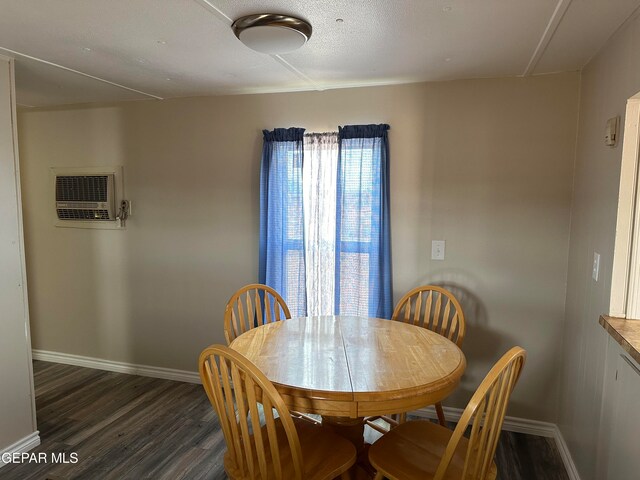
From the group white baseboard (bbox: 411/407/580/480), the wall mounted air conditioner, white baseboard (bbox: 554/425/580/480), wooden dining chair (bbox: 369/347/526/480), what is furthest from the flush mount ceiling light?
white baseboard (bbox: 554/425/580/480)

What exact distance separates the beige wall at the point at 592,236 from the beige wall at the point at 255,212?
0.50 ft

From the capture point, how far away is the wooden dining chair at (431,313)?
2.35m

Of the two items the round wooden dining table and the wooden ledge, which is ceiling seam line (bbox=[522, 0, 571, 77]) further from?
the round wooden dining table

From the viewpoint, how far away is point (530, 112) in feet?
8.16

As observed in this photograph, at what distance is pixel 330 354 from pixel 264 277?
118 cm

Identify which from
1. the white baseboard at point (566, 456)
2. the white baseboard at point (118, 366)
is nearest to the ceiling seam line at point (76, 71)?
the white baseboard at point (118, 366)

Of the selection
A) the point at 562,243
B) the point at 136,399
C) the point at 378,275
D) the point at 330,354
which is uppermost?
the point at 562,243

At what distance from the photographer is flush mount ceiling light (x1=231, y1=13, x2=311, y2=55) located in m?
1.71

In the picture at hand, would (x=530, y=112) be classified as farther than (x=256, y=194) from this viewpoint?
No

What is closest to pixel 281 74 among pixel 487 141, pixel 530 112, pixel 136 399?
pixel 487 141

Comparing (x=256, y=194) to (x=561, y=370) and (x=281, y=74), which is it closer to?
(x=281, y=74)

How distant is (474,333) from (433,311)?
11.6 inches

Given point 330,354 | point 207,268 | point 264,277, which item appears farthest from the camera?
point 207,268

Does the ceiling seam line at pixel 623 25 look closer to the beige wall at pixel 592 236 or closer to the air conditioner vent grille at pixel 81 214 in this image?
the beige wall at pixel 592 236
